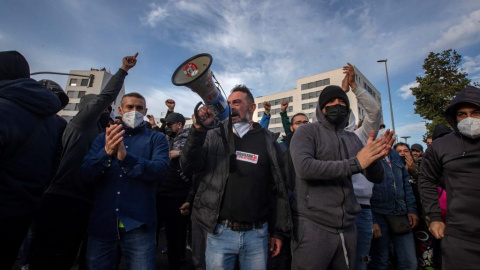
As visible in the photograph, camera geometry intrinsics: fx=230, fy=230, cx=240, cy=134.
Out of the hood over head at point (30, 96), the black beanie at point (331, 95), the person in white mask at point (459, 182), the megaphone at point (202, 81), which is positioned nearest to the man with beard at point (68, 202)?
the hood over head at point (30, 96)

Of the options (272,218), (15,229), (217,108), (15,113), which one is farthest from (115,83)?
(272,218)

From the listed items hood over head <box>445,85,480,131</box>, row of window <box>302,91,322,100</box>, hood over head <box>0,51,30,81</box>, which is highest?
row of window <box>302,91,322,100</box>

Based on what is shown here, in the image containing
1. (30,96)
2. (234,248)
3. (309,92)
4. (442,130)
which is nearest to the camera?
(30,96)

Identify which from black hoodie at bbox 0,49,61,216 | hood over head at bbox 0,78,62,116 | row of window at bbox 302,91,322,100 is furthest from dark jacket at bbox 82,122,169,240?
row of window at bbox 302,91,322,100

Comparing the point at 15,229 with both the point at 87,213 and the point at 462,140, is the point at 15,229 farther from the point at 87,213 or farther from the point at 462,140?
the point at 462,140

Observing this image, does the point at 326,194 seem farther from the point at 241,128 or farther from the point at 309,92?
the point at 309,92

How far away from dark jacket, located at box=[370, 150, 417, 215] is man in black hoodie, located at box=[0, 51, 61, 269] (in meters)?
3.95

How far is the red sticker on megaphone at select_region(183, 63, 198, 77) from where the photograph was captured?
214 centimetres

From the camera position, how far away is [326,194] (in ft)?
6.72

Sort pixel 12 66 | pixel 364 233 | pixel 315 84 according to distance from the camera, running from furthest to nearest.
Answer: pixel 315 84
pixel 364 233
pixel 12 66

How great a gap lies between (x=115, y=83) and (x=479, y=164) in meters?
4.00

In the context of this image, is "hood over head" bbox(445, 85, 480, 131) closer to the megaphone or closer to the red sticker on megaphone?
the megaphone

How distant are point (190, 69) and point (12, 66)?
1.43 m

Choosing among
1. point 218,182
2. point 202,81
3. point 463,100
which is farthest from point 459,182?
point 202,81
